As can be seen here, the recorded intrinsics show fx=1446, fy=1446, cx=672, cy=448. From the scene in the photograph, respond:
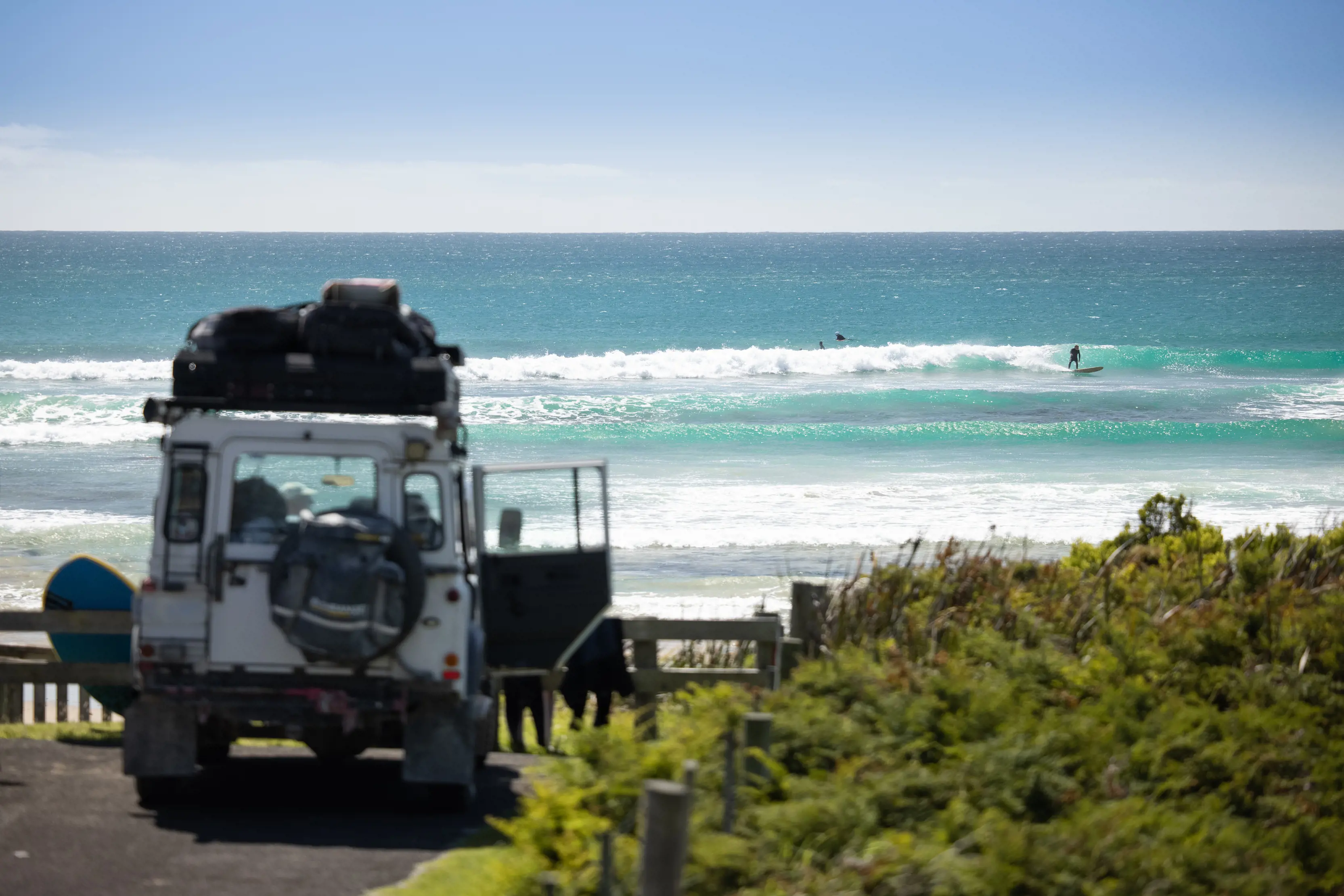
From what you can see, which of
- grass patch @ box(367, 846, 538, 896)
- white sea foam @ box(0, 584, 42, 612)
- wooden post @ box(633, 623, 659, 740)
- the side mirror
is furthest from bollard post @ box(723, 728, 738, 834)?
white sea foam @ box(0, 584, 42, 612)

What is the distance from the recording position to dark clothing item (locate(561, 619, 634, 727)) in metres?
9.13

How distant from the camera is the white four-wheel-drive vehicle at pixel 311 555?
23.3ft

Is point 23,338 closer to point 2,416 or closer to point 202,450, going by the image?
point 2,416

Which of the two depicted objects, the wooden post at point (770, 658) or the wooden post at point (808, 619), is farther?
the wooden post at point (808, 619)

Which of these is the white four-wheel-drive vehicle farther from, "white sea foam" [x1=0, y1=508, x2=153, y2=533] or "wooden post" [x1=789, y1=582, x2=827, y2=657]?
"white sea foam" [x1=0, y1=508, x2=153, y2=533]

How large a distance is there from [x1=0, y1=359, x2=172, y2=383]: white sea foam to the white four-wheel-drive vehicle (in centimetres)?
4089

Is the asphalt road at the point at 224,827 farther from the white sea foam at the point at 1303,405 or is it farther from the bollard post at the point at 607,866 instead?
the white sea foam at the point at 1303,405

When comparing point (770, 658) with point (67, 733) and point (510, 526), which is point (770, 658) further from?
point (67, 733)

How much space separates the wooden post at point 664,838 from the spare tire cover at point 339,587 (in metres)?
3.15

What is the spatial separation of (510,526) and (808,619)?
7.33 ft

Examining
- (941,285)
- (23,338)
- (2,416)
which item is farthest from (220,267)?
(2,416)

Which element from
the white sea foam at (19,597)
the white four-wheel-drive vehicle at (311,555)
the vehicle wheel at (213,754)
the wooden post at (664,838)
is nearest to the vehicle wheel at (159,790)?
the white four-wheel-drive vehicle at (311,555)

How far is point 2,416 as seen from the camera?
122 ft

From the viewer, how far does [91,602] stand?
Answer: 961 cm
